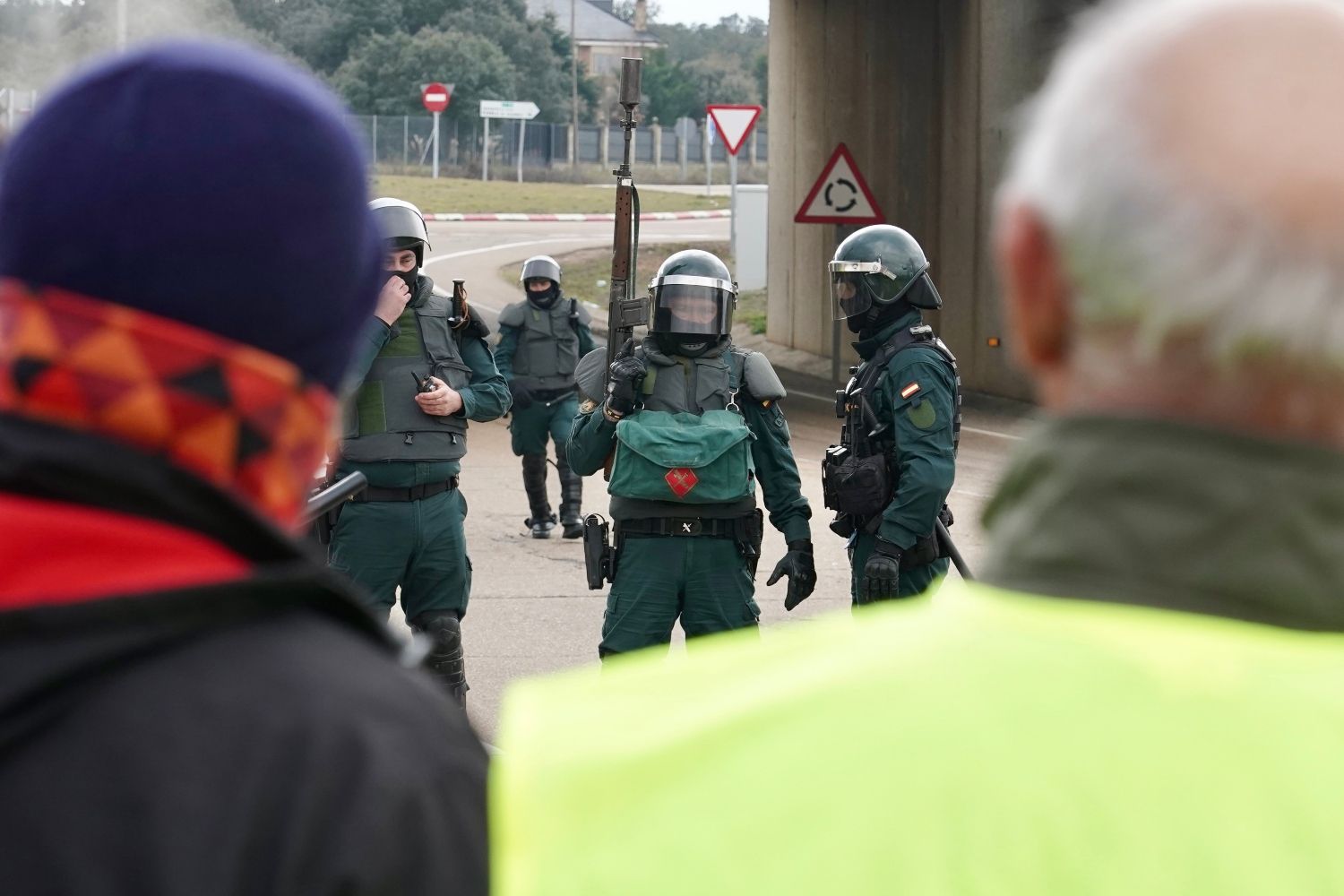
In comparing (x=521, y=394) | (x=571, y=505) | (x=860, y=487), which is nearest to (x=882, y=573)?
(x=860, y=487)

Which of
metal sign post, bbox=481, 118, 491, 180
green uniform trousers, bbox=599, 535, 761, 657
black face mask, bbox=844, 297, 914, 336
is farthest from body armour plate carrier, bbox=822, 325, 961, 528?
metal sign post, bbox=481, 118, 491, 180

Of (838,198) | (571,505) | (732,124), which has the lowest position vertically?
(571,505)

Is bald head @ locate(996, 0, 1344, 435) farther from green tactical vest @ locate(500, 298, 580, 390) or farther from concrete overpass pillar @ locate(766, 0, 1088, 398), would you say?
concrete overpass pillar @ locate(766, 0, 1088, 398)

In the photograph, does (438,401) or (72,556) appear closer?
(72,556)

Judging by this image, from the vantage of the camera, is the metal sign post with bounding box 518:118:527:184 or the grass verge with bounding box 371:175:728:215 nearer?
the grass verge with bounding box 371:175:728:215

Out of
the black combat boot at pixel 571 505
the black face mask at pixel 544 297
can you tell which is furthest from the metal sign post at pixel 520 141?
the black combat boot at pixel 571 505

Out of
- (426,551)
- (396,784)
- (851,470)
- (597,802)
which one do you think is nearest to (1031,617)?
(597,802)

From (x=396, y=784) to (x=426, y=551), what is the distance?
5622 millimetres

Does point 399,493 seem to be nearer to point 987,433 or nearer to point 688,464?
point 688,464

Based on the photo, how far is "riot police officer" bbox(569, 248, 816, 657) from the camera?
6297 millimetres

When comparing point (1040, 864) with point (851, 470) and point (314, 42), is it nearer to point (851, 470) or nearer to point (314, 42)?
point (851, 470)

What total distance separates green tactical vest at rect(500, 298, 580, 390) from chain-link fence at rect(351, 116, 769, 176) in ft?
145

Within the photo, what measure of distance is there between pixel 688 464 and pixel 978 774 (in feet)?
17.0

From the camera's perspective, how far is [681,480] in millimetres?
6234
